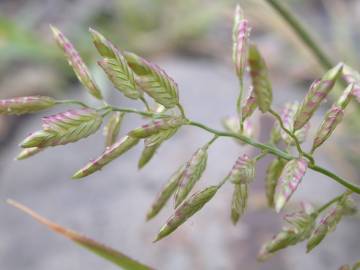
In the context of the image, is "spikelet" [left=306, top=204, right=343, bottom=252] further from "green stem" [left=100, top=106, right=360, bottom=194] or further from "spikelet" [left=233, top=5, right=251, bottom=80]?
"spikelet" [left=233, top=5, right=251, bottom=80]

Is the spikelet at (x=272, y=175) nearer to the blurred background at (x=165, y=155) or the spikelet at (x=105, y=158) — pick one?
the spikelet at (x=105, y=158)

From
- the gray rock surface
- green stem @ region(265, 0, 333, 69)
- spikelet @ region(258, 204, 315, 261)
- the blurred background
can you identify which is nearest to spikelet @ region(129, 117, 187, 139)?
spikelet @ region(258, 204, 315, 261)

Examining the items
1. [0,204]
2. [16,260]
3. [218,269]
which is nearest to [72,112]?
[218,269]

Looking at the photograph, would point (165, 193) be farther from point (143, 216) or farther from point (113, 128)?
point (143, 216)

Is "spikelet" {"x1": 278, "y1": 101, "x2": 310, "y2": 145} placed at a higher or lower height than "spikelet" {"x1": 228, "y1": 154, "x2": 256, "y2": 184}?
lower

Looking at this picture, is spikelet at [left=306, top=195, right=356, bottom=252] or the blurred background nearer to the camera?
spikelet at [left=306, top=195, right=356, bottom=252]

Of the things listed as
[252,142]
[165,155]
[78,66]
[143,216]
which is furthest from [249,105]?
[165,155]

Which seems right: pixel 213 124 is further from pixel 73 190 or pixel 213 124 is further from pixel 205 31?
pixel 205 31
